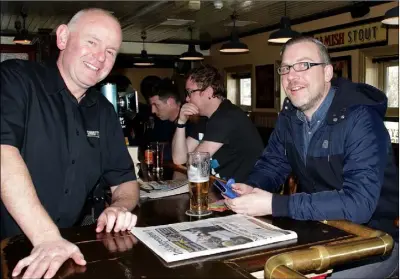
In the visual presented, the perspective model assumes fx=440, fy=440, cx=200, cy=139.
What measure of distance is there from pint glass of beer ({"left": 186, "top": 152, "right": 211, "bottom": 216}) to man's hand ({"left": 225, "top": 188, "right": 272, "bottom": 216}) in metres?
0.10

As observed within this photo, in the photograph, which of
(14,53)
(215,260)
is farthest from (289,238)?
(14,53)

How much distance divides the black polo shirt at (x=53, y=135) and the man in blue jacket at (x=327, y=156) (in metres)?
0.54

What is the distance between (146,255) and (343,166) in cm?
96

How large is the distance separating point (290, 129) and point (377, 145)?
430 millimetres

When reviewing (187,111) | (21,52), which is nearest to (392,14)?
(187,111)

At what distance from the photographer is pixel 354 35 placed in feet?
24.0

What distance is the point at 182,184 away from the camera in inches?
75.7

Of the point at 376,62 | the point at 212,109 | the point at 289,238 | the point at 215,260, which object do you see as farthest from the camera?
the point at 376,62

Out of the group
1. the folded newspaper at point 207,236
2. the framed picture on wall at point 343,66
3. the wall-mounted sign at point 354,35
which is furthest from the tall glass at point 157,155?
the framed picture on wall at point 343,66

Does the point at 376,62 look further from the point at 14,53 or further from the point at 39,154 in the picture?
the point at 39,154

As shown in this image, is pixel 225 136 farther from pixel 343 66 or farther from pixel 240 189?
pixel 343 66

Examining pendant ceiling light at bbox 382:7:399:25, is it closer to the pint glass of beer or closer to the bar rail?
the pint glass of beer

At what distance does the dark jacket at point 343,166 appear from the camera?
4.84 ft

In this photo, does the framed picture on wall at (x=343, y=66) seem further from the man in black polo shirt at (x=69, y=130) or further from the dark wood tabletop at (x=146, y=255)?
the dark wood tabletop at (x=146, y=255)
